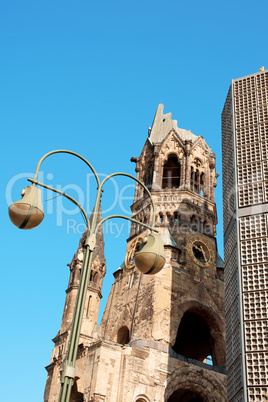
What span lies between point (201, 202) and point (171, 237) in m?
5.78

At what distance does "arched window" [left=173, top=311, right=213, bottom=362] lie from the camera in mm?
44500

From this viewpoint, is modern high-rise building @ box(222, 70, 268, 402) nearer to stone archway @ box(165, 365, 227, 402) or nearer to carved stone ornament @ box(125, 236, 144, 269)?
stone archway @ box(165, 365, 227, 402)

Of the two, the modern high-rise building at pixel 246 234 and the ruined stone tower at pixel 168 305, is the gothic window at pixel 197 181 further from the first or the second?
the modern high-rise building at pixel 246 234

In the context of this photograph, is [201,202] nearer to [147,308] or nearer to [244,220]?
[147,308]

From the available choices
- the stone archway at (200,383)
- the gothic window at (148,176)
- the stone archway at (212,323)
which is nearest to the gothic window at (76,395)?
the stone archway at (200,383)

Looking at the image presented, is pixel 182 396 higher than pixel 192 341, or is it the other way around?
pixel 192 341

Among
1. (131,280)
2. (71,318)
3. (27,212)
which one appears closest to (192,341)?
(131,280)

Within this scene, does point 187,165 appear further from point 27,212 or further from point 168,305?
point 27,212

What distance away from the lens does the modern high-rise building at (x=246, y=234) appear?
82.1 feet

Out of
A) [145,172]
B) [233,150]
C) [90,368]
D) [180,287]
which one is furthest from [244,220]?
[145,172]

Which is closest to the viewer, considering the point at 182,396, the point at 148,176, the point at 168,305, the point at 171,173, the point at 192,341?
the point at 168,305

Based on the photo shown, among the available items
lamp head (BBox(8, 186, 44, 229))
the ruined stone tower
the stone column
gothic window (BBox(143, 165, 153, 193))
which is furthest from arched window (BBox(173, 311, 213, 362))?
lamp head (BBox(8, 186, 44, 229))

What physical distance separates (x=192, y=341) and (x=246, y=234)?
765 inches

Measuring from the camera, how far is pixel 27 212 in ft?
37.6
